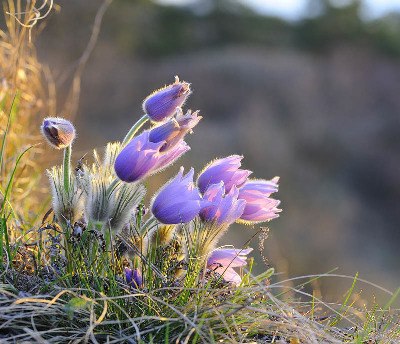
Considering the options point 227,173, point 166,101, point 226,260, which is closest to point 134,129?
point 166,101

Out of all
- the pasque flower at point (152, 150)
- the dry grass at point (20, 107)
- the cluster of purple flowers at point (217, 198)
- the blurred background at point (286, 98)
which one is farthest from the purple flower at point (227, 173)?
the blurred background at point (286, 98)

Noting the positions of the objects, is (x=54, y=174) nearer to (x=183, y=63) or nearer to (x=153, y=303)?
(x=153, y=303)

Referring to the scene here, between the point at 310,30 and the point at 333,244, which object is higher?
the point at 310,30

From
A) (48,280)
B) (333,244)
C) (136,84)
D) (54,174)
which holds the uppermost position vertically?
(54,174)

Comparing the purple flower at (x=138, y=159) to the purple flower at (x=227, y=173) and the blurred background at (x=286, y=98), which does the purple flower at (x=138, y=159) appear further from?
the blurred background at (x=286, y=98)

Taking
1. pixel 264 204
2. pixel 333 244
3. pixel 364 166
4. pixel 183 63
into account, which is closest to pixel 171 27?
pixel 183 63

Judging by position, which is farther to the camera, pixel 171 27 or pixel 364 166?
pixel 171 27

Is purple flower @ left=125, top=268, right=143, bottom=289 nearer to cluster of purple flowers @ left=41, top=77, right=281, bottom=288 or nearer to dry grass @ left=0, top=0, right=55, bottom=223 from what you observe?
cluster of purple flowers @ left=41, top=77, right=281, bottom=288

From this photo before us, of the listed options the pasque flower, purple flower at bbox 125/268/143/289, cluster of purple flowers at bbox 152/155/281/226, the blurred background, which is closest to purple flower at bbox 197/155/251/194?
cluster of purple flowers at bbox 152/155/281/226
